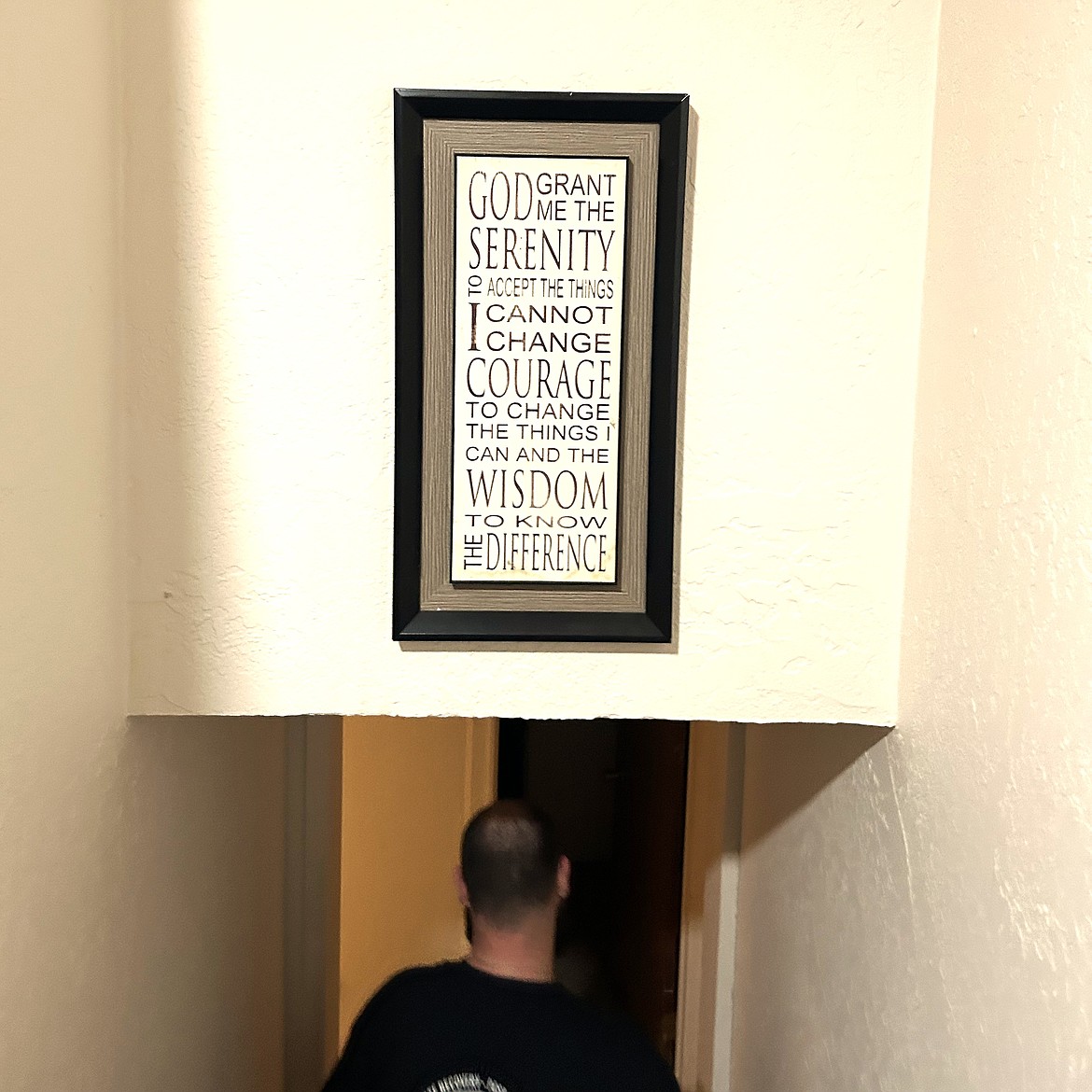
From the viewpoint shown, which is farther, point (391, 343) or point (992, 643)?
point (391, 343)

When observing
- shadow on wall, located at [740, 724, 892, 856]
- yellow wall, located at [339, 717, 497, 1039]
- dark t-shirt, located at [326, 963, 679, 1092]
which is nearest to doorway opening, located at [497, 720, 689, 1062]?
yellow wall, located at [339, 717, 497, 1039]

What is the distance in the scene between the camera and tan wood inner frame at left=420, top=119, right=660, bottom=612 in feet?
2.86

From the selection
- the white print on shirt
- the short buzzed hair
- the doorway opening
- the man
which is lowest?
the doorway opening

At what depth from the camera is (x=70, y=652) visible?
80cm

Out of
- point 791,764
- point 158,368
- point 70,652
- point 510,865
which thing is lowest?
point 510,865

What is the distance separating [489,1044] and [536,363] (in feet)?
2.92

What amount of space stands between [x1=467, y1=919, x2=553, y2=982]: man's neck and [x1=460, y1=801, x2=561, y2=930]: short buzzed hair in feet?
0.05

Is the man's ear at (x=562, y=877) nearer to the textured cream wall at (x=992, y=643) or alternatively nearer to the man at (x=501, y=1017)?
the man at (x=501, y=1017)

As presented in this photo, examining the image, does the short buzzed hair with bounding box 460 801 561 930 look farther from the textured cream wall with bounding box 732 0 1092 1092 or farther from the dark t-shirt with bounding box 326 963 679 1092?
the textured cream wall with bounding box 732 0 1092 1092

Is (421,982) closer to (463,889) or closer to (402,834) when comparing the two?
(463,889)

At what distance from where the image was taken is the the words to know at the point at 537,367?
0.88 meters

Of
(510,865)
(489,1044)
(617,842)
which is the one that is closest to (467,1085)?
(489,1044)

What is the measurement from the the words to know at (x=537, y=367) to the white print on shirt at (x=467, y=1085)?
0.70 m

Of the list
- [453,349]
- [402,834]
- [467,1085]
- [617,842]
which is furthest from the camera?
[617,842]
